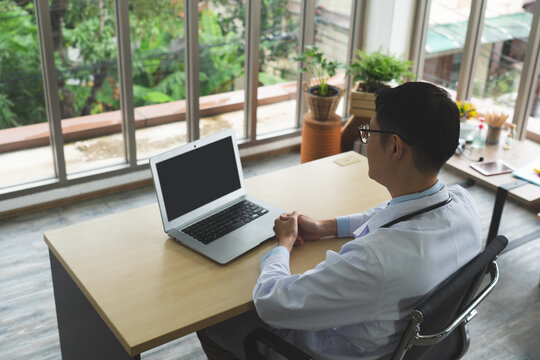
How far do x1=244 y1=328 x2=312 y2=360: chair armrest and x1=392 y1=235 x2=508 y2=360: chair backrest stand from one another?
10.8 inches

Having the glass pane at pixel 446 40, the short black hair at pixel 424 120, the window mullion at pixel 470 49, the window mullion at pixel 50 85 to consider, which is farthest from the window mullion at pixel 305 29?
the short black hair at pixel 424 120

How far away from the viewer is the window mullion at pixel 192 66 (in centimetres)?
418

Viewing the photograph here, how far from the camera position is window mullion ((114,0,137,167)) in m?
3.93

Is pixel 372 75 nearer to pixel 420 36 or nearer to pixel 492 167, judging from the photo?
pixel 420 36

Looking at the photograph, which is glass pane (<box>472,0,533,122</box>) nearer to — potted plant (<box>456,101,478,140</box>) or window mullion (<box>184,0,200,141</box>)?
potted plant (<box>456,101,478,140</box>)

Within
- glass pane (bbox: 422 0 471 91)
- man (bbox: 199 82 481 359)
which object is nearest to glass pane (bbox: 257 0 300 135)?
glass pane (bbox: 422 0 471 91)

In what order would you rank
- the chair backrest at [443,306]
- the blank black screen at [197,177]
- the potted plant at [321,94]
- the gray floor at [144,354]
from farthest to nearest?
the potted plant at [321,94] < the gray floor at [144,354] < the blank black screen at [197,177] < the chair backrest at [443,306]

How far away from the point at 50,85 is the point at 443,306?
310cm

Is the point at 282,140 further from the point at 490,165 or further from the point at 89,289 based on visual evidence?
the point at 89,289

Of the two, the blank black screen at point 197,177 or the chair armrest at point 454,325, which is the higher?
the blank black screen at point 197,177

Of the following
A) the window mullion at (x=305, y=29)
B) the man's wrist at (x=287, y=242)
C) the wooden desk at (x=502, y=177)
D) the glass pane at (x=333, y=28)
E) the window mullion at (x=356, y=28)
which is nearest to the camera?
the man's wrist at (x=287, y=242)

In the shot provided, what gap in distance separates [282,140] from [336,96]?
88 centimetres

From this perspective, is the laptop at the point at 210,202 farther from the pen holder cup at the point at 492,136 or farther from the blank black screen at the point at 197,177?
the pen holder cup at the point at 492,136

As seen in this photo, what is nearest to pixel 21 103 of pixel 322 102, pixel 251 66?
pixel 251 66
